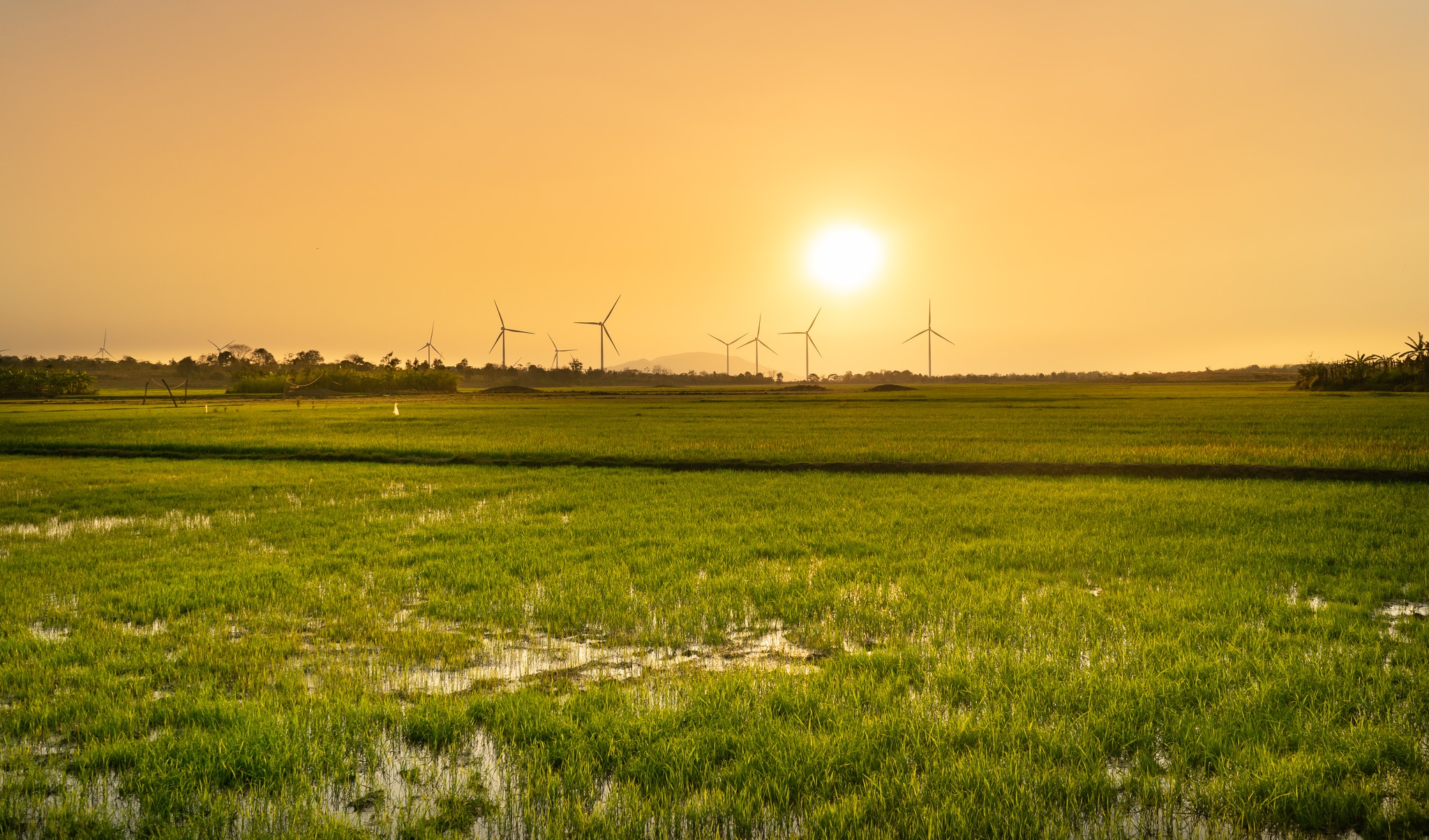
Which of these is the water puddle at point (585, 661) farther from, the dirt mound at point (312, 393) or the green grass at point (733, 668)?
the dirt mound at point (312, 393)

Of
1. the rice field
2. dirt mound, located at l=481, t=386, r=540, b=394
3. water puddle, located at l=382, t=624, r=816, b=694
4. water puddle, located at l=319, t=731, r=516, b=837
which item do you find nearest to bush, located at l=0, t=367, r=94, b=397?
dirt mound, located at l=481, t=386, r=540, b=394

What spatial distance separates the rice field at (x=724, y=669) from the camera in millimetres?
4078

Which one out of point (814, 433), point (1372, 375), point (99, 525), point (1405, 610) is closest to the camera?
point (1405, 610)

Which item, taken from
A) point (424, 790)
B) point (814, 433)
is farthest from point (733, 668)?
point (814, 433)

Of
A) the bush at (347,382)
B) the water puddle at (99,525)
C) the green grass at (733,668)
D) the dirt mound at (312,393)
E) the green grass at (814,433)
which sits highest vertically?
the bush at (347,382)

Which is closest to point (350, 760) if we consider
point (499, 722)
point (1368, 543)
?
point (499, 722)

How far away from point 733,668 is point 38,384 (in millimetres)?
127110

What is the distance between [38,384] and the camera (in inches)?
3814

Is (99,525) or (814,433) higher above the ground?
(814,433)

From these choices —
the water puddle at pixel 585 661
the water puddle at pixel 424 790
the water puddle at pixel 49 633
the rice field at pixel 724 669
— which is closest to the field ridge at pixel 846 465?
the rice field at pixel 724 669

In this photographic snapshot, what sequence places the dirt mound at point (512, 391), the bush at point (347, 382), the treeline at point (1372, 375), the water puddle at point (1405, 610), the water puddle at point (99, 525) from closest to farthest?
the water puddle at point (1405, 610), the water puddle at point (99, 525), the treeline at point (1372, 375), the bush at point (347, 382), the dirt mound at point (512, 391)

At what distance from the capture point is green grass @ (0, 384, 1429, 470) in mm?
23359

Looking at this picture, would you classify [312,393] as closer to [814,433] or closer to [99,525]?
[814,433]

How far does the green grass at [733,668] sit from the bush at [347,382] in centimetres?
10550
